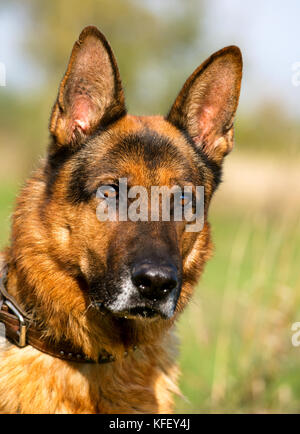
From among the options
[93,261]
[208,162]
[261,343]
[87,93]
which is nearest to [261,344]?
[261,343]

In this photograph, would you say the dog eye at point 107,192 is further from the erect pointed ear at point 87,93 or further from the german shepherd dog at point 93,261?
the erect pointed ear at point 87,93

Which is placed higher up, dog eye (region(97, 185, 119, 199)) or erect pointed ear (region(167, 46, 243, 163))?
erect pointed ear (region(167, 46, 243, 163))

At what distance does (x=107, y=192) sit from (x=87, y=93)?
76 centimetres

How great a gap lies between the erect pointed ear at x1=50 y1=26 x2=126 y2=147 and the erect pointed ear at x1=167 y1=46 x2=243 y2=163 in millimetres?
510

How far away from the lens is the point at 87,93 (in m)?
3.76

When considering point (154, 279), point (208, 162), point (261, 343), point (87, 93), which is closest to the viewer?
point (154, 279)

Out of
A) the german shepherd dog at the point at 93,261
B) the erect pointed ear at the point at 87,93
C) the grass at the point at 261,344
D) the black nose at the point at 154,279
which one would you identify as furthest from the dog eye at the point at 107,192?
the grass at the point at 261,344

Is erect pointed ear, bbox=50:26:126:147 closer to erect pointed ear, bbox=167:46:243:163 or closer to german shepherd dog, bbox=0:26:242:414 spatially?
german shepherd dog, bbox=0:26:242:414

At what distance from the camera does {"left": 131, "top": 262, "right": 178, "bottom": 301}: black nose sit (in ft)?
10.0

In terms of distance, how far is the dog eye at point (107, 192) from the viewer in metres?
3.54

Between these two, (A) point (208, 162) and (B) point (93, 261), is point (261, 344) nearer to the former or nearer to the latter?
(A) point (208, 162)

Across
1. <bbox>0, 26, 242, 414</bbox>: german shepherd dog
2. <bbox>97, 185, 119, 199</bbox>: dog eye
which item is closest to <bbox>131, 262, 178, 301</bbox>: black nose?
<bbox>0, 26, 242, 414</bbox>: german shepherd dog

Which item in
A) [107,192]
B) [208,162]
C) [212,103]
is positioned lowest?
[107,192]
